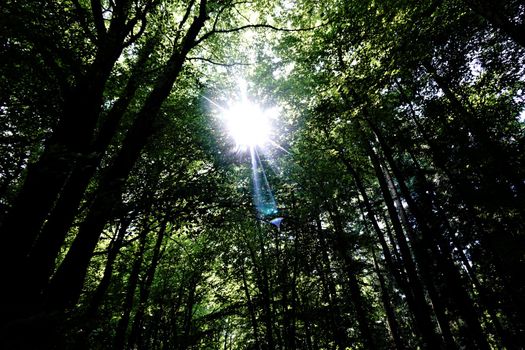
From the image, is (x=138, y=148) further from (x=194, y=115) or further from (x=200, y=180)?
(x=194, y=115)

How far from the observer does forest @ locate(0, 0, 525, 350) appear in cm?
376

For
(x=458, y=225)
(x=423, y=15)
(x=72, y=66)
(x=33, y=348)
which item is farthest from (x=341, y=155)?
(x=458, y=225)

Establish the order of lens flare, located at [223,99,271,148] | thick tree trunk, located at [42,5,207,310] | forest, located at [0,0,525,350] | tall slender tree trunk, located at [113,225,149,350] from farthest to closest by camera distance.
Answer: lens flare, located at [223,99,271,148] → tall slender tree trunk, located at [113,225,149,350] → forest, located at [0,0,525,350] → thick tree trunk, located at [42,5,207,310]

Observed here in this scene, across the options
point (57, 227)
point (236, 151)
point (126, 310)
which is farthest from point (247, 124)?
point (126, 310)

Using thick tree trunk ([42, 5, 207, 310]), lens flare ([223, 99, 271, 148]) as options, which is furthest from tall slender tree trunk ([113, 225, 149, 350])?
lens flare ([223, 99, 271, 148])

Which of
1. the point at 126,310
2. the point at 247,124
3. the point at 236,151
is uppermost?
the point at 247,124

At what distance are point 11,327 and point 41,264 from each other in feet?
4.21

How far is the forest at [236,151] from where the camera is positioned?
3.76m

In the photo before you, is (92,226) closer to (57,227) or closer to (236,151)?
(57,227)

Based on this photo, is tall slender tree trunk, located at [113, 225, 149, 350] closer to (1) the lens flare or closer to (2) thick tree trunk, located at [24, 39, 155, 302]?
(2) thick tree trunk, located at [24, 39, 155, 302]

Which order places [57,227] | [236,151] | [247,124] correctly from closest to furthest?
1. [57,227]
2. [236,151]
3. [247,124]

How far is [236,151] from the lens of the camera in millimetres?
8234

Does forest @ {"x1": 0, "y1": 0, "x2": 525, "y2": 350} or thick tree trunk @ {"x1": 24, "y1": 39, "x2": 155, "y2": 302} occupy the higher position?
forest @ {"x1": 0, "y1": 0, "x2": 525, "y2": 350}

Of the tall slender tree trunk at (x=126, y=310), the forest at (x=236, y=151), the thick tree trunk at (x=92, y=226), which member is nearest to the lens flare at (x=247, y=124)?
the forest at (x=236, y=151)
